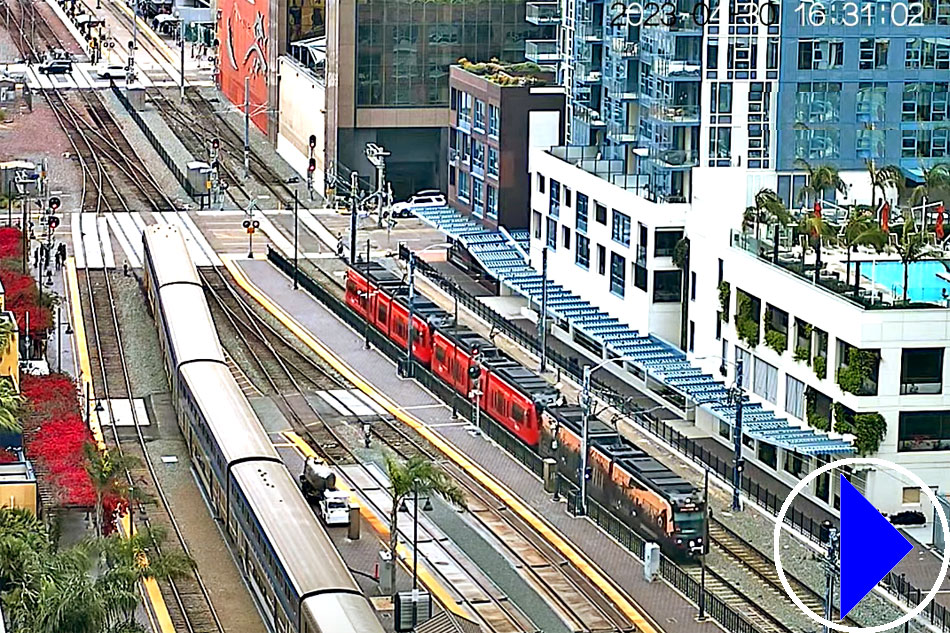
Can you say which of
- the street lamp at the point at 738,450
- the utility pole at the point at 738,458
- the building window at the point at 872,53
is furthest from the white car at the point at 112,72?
the utility pole at the point at 738,458

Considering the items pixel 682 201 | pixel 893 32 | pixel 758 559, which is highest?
pixel 893 32

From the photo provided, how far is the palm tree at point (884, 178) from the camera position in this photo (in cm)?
8444

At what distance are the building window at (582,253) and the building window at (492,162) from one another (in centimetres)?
1288

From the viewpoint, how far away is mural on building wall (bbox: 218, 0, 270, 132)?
152 m

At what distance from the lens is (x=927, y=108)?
88.6m

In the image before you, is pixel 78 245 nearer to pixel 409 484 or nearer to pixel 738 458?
pixel 738 458

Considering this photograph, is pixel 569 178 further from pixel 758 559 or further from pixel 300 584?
pixel 300 584

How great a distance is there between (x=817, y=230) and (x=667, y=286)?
561 inches

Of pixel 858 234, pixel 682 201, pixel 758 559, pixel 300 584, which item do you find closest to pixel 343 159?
pixel 682 201

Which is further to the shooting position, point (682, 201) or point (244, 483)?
point (682, 201)

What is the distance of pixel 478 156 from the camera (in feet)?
368

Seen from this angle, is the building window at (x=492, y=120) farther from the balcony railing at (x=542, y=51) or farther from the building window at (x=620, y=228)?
the building window at (x=620, y=228)

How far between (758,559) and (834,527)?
367cm

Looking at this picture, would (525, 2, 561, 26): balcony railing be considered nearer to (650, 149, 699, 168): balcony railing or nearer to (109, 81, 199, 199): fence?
(109, 81, 199, 199): fence
